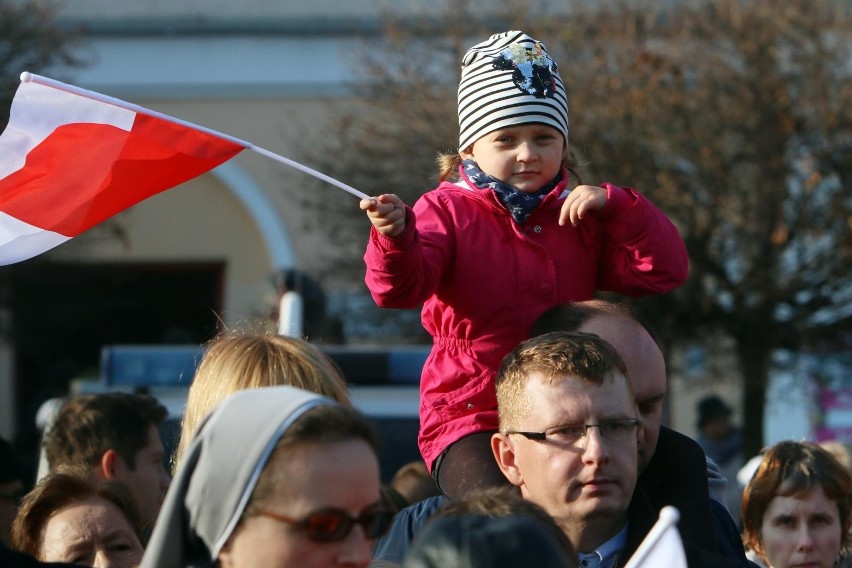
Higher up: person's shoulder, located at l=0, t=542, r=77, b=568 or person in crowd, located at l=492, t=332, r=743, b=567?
person in crowd, located at l=492, t=332, r=743, b=567

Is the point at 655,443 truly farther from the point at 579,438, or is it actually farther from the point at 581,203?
the point at 581,203

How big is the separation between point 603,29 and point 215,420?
38.2ft

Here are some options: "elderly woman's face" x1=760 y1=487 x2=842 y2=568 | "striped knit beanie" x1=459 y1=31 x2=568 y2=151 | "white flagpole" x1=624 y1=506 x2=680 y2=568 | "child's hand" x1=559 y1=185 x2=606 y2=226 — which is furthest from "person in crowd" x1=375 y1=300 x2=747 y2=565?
"elderly woman's face" x1=760 y1=487 x2=842 y2=568

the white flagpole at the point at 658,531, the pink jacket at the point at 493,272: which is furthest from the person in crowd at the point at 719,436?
the white flagpole at the point at 658,531

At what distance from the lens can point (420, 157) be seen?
1408 centimetres

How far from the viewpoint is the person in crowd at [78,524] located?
4.40 metres

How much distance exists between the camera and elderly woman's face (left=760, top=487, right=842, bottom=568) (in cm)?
525

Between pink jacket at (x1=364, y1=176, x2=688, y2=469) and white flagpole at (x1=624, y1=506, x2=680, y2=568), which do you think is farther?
pink jacket at (x1=364, y1=176, x2=688, y2=469)

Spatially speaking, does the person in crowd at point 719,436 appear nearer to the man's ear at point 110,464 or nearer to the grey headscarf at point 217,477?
the man's ear at point 110,464

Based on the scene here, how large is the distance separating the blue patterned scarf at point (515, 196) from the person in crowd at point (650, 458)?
Answer: 30 centimetres

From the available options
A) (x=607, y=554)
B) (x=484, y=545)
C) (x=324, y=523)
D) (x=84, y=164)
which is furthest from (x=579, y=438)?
(x=84, y=164)

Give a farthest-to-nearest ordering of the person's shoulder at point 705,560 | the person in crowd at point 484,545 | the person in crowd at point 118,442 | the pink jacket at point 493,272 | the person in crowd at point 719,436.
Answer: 1. the person in crowd at point 719,436
2. the person in crowd at point 118,442
3. the pink jacket at point 493,272
4. the person's shoulder at point 705,560
5. the person in crowd at point 484,545

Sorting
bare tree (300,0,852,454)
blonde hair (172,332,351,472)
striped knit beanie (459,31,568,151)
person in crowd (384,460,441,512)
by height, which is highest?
bare tree (300,0,852,454)

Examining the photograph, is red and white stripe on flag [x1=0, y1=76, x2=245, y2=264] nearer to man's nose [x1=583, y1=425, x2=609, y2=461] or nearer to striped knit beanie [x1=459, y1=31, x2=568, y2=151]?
striped knit beanie [x1=459, y1=31, x2=568, y2=151]
